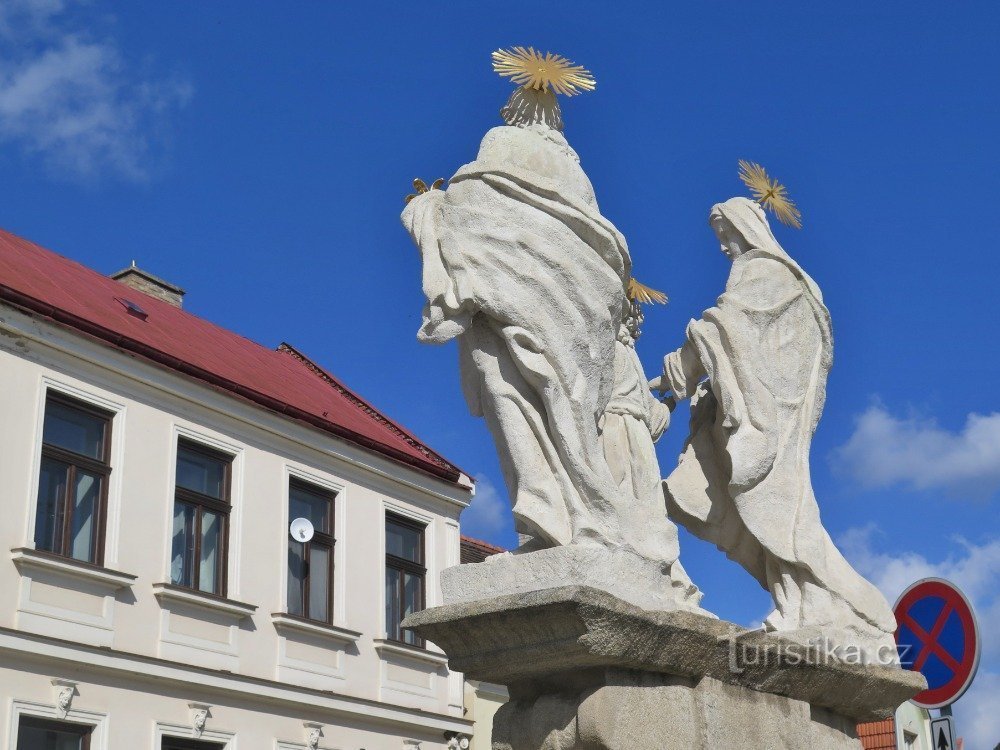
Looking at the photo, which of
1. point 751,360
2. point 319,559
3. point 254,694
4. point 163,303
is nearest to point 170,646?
point 254,694

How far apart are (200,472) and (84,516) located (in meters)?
1.98

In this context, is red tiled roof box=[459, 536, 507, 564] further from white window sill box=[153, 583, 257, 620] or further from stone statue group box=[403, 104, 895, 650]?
stone statue group box=[403, 104, 895, 650]

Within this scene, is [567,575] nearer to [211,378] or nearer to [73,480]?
[73,480]

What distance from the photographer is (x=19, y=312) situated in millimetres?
14242

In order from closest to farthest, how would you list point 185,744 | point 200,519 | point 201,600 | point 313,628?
point 185,744
point 201,600
point 200,519
point 313,628

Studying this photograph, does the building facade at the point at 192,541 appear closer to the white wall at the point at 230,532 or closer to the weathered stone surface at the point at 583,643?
the white wall at the point at 230,532

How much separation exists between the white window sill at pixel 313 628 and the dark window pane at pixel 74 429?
319 centimetres

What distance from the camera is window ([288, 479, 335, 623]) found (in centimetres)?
1753

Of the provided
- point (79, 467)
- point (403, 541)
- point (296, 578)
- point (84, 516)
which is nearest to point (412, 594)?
point (403, 541)

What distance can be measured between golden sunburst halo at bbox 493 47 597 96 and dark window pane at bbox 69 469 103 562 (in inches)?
410

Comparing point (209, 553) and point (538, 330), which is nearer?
point (538, 330)

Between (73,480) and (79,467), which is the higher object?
(79,467)

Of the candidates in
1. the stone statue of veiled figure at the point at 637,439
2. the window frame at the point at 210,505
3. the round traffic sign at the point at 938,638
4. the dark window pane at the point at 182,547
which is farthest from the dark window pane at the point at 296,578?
the round traffic sign at the point at 938,638

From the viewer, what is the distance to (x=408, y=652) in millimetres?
18625
